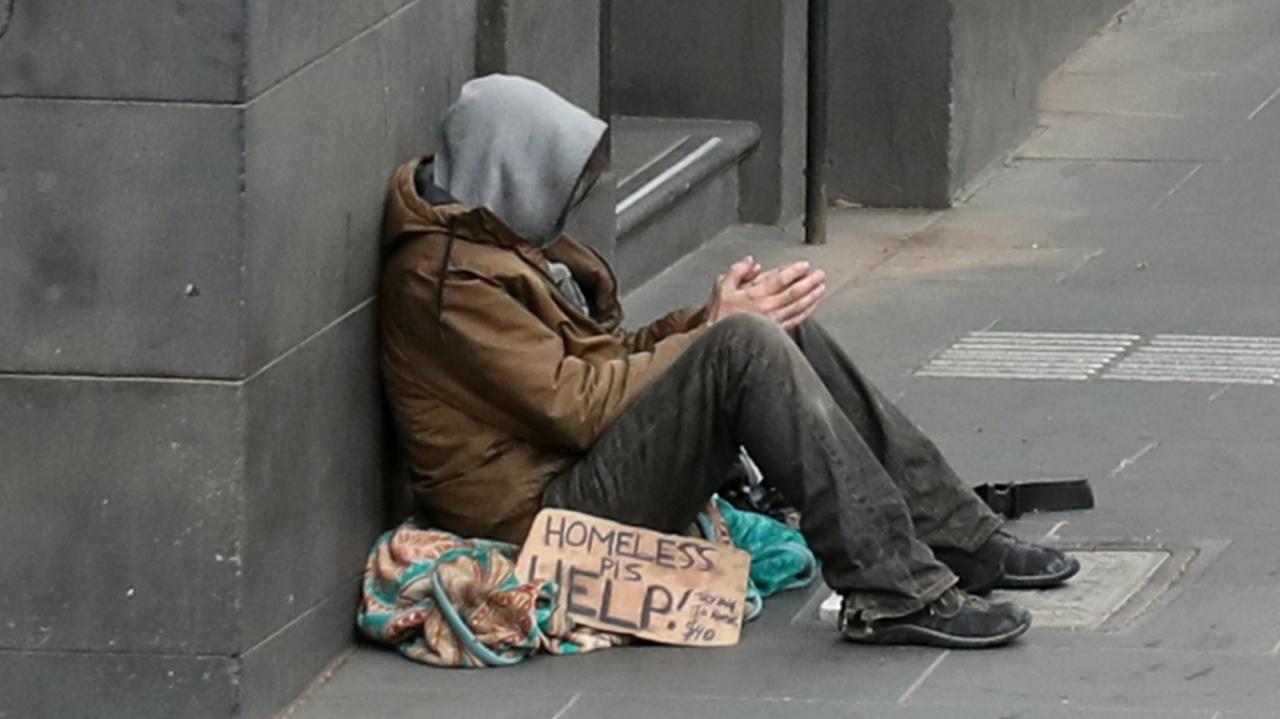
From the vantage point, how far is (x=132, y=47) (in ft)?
16.6

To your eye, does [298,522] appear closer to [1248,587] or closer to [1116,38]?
[1248,587]

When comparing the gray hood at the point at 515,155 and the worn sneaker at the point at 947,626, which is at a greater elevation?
the gray hood at the point at 515,155

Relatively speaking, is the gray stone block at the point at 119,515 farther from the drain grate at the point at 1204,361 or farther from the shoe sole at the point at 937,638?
the drain grate at the point at 1204,361

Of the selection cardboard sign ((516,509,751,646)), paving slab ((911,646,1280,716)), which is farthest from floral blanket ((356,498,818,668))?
paving slab ((911,646,1280,716))

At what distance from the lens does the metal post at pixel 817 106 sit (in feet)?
30.4

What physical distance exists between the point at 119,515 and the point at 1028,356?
343cm

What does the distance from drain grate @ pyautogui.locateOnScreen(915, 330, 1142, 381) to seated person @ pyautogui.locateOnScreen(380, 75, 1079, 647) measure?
6.29 ft

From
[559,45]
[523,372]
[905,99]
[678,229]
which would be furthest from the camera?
[905,99]

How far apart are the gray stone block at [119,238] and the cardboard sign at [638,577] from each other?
850 millimetres

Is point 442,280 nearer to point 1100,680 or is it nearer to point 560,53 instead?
point 1100,680

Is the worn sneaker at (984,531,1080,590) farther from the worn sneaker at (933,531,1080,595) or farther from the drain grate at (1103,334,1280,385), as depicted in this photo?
the drain grate at (1103,334,1280,385)

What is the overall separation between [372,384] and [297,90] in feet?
2.35

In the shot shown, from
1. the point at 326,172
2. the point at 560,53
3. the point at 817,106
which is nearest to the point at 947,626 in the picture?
the point at 326,172

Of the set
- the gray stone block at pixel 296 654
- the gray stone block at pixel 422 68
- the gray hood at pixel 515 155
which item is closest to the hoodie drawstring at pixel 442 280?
the gray hood at pixel 515 155
